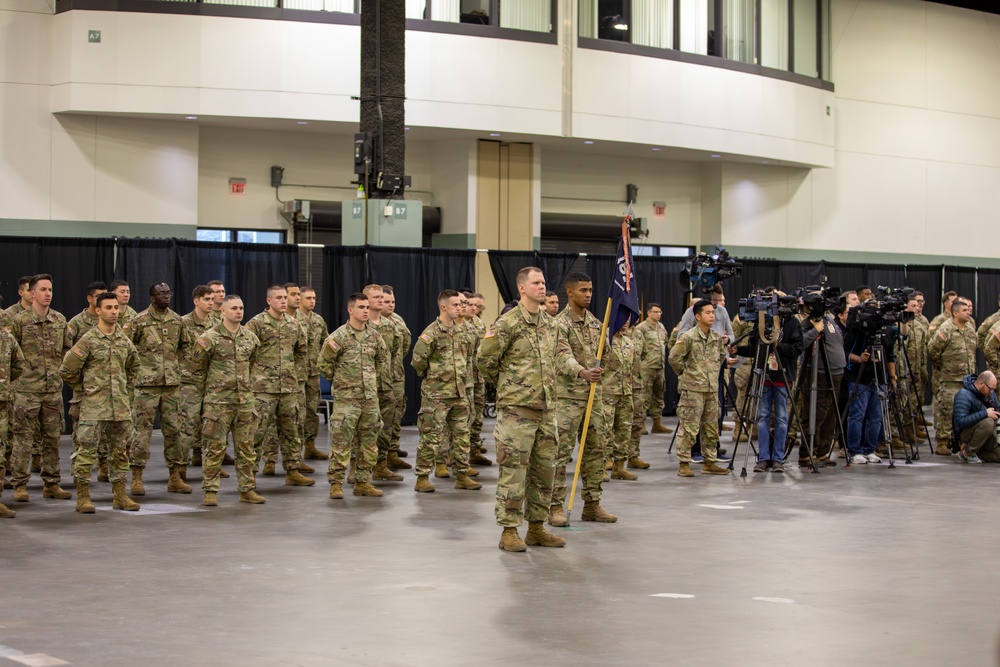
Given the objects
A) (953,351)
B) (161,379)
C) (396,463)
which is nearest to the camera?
(161,379)

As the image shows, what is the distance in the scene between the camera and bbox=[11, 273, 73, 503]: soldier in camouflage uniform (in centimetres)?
1147

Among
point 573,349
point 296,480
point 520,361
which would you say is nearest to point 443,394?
point 296,480

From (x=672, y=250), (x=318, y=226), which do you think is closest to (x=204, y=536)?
(x=318, y=226)

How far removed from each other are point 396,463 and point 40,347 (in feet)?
13.2

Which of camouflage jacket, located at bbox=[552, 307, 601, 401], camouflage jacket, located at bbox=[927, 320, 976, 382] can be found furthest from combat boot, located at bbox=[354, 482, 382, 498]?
camouflage jacket, located at bbox=[927, 320, 976, 382]

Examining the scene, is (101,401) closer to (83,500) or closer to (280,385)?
→ (83,500)

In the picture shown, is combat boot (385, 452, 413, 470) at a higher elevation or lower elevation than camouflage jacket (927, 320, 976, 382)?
lower

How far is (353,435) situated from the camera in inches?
462

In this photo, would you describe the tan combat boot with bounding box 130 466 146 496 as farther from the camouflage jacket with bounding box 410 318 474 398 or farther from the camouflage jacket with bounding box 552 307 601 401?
the camouflage jacket with bounding box 552 307 601 401

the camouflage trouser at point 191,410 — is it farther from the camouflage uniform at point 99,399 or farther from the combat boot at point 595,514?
the combat boot at point 595,514

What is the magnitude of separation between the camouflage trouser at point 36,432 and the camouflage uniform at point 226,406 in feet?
4.74

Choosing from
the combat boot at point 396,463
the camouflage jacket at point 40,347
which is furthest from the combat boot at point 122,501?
the combat boot at point 396,463

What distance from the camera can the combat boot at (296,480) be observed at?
12703 millimetres

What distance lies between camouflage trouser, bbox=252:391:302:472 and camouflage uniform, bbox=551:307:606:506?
11.9 feet
